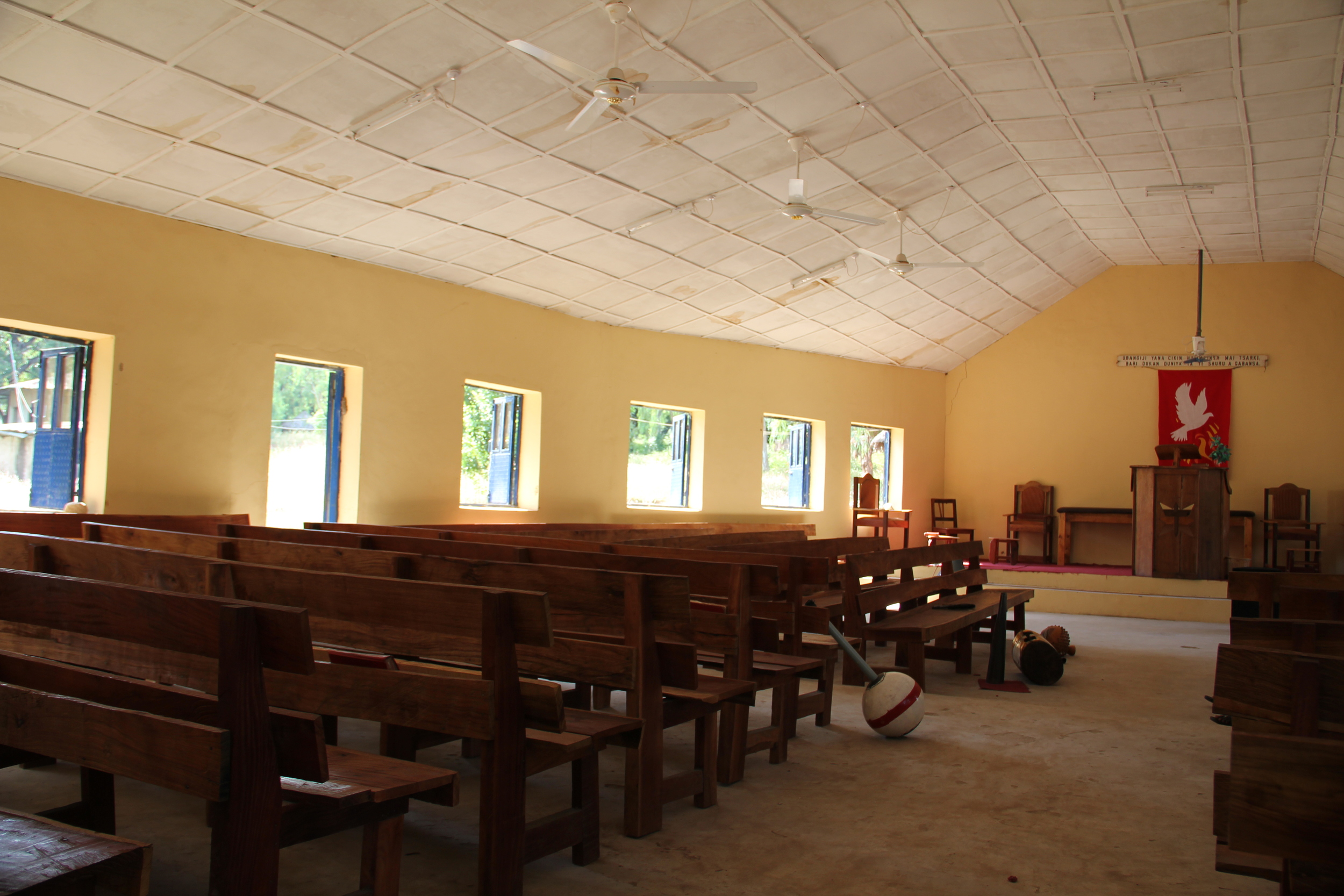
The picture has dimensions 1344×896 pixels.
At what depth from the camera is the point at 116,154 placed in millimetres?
5324

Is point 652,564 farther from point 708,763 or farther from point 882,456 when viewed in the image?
point 882,456

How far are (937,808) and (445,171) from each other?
5026 millimetres

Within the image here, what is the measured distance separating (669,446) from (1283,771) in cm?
934

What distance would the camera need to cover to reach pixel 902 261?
320 inches

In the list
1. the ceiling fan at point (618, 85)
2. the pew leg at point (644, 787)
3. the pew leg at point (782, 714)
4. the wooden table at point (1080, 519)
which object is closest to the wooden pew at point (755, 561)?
the pew leg at point (782, 714)

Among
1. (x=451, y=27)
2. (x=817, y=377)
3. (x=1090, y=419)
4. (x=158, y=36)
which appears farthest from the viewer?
(x=1090, y=419)

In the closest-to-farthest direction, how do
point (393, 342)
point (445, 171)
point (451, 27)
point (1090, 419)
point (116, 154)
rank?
point (451, 27) → point (116, 154) → point (445, 171) → point (393, 342) → point (1090, 419)

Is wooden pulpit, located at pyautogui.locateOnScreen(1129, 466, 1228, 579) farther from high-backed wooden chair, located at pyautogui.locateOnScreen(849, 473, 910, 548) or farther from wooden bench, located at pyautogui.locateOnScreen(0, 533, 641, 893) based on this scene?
wooden bench, located at pyautogui.locateOnScreen(0, 533, 641, 893)

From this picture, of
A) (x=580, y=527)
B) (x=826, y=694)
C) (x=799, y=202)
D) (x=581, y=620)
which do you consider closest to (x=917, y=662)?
(x=826, y=694)

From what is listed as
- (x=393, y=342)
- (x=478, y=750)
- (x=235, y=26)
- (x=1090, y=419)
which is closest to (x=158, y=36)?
(x=235, y=26)

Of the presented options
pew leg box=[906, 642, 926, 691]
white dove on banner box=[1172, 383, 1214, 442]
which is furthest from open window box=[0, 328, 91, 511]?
white dove on banner box=[1172, 383, 1214, 442]

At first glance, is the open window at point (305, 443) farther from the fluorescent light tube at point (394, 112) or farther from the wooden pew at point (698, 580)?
the wooden pew at point (698, 580)

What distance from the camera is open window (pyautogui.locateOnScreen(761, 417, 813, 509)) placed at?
1189 cm

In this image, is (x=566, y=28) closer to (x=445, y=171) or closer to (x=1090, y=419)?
(x=445, y=171)
